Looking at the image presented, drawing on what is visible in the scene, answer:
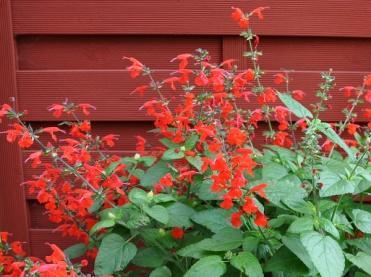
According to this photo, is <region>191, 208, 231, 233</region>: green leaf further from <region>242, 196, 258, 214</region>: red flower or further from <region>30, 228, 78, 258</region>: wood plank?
<region>30, 228, 78, 258</region>: wood plank

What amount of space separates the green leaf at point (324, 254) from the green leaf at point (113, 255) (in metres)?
0.56

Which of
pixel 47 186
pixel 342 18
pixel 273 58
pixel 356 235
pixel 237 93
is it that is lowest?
pixel 356 235

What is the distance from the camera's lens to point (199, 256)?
1643 millimetres

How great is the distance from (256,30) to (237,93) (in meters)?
0.58

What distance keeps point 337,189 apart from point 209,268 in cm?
40

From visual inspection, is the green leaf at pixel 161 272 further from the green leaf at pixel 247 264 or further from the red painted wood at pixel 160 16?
the red painted wood at pixel 160 16

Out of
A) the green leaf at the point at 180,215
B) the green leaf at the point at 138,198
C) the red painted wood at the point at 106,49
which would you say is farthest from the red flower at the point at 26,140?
the red painted wood at the point at 106,49

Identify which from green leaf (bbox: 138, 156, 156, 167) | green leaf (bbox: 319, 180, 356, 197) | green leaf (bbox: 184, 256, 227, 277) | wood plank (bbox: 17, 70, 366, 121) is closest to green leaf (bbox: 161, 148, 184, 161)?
green leaf (bbox: 138, 156, 156, 167)

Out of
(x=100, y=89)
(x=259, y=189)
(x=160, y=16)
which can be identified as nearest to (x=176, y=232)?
(x=259, y=189)

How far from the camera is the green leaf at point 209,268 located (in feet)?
4.97

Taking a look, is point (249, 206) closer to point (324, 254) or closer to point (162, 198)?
point (324, 254)

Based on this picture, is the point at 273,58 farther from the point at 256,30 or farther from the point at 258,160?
the point at 258,160

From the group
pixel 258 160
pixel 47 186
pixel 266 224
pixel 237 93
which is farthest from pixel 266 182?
pixel 47 186

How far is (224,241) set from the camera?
165 centimetres
